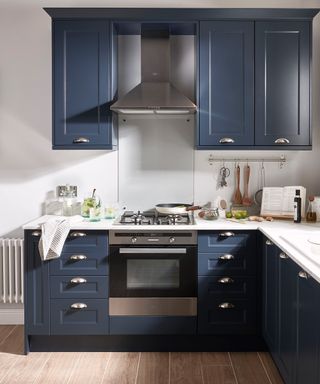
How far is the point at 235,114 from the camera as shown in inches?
131

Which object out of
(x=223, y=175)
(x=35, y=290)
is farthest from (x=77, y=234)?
(x=223, y=175)

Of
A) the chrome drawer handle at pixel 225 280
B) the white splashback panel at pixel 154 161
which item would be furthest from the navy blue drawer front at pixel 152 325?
the white splashback panel at pixel 154 161

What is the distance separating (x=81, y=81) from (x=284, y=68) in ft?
4.87

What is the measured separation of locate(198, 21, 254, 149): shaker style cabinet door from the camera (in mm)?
3305

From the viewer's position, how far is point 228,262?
313 centimetres

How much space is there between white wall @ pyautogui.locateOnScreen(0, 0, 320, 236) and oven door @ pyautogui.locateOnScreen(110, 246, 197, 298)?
0.72 metres

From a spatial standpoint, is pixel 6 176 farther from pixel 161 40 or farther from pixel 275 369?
pixel 275 369

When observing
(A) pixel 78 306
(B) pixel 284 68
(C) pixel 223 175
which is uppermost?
(B) pixel 284 68

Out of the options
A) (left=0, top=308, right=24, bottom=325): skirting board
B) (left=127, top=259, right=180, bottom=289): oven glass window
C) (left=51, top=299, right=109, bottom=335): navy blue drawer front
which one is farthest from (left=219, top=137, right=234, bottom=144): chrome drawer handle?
(left=0, top=308, right=24, bottom=325): skirting board

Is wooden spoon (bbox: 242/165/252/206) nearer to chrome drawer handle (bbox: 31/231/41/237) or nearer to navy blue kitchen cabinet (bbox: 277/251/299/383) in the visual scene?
navy blue kitchen cabinet (bbox: 277/251/299/383)

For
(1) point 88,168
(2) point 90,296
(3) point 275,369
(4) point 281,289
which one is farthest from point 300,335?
(1) point 88,168

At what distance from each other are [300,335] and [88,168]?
220 cm

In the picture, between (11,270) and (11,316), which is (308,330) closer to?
(11,270)

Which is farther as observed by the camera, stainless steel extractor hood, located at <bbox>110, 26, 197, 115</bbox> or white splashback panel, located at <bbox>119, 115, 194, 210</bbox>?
white splashback panel, located at <bbox>119, 115, 194, 210</bbox>
